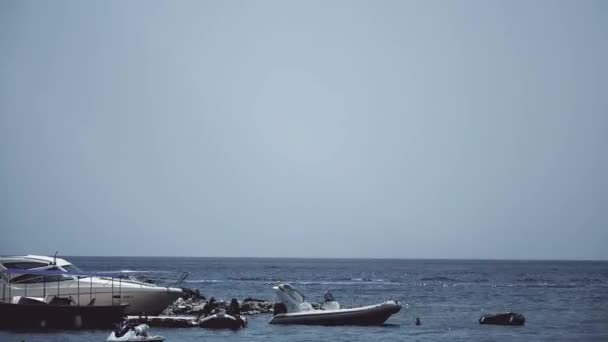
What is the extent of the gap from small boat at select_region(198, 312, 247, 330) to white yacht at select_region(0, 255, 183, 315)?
197 centimetres

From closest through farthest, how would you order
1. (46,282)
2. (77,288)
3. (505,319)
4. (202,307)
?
(77,288)
(46,282)
(505,319)
(202,307)

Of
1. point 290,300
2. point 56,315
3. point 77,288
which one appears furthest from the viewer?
point 290,300

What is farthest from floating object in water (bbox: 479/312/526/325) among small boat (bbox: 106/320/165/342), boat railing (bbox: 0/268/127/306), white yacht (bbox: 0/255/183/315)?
boat railing (bbox: 0/268/127/306)

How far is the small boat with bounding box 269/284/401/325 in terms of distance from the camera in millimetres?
42031

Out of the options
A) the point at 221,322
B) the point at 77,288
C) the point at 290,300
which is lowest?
the point at 221,322

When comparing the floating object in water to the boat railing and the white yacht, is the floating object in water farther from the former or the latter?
the boat railing

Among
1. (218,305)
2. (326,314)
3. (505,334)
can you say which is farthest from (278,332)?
(505,334)

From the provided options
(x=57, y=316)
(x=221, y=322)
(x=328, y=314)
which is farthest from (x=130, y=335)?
(x=328, y=314)

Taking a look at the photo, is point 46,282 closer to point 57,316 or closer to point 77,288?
point 77,288

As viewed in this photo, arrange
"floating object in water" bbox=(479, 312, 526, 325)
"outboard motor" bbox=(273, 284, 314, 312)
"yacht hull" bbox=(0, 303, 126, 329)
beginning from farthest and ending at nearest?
"floating object in water" bbox=(479, 312, 526, 325) → "outboard motor" bbox=(273, 284, 314, 312) → "yacht hull" bbox=(0, 303, 126, 329)

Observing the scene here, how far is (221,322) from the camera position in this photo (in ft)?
133

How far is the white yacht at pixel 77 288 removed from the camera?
128 ft

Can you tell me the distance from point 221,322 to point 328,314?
5444 millimetres

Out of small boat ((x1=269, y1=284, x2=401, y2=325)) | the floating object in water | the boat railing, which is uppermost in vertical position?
the boat railing
